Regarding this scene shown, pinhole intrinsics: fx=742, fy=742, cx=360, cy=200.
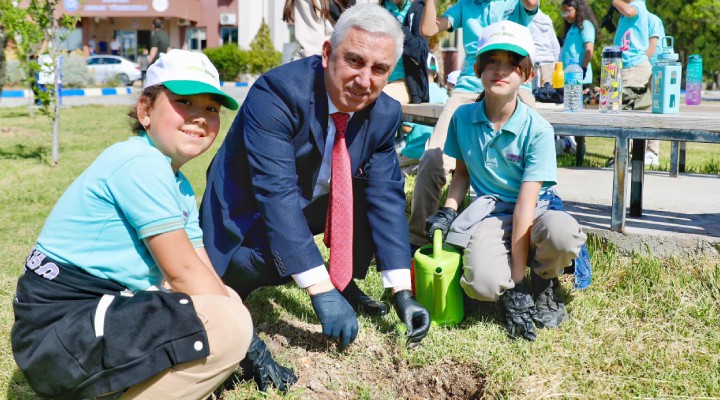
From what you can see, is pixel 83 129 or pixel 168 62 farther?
pixel 83 129

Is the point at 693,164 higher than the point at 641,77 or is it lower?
lower

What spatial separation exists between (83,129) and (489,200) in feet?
31.1

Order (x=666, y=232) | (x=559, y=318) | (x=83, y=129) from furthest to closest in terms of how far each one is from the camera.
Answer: (x=83, y=129), (x=666, y=232), (x=559, y=318)

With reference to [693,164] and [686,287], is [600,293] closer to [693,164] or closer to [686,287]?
[686,287]

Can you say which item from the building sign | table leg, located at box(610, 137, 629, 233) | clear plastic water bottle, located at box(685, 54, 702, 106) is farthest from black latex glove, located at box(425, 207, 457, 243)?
the building sign

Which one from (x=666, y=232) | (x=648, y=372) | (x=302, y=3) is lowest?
(x=648, y=372)

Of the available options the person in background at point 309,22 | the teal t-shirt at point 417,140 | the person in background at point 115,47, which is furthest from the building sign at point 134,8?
the person in background at point 309,22

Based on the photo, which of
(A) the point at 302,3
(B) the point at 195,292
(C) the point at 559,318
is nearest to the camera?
(B) the point at 195,292

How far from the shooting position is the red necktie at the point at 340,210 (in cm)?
304

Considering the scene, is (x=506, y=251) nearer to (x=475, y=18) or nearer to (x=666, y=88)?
(x=666, y=88)

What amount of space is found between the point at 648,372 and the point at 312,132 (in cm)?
158

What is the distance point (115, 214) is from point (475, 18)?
317cm

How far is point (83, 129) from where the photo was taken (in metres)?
11.4

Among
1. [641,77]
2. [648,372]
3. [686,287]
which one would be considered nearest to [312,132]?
[648,372]
